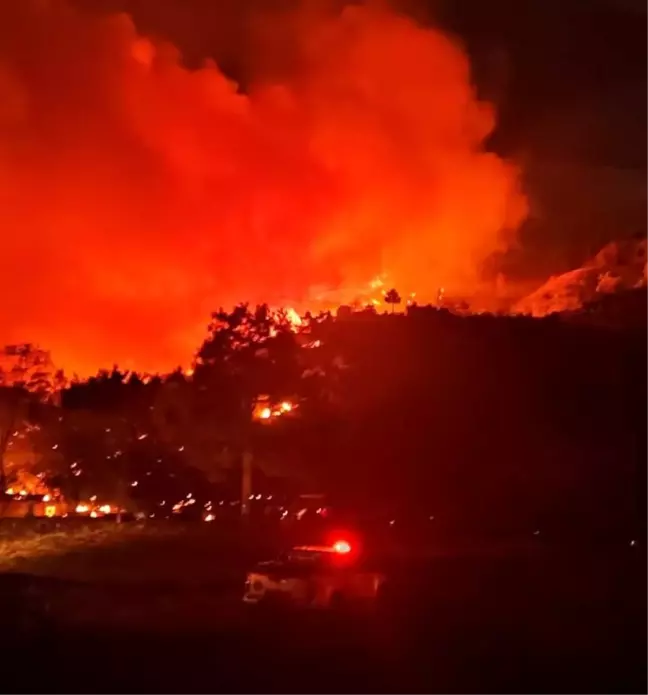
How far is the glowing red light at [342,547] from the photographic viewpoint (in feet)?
48.2

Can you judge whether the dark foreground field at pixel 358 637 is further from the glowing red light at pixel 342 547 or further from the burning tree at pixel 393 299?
the burning tree at pixel 393 299

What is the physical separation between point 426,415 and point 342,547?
1516 cm

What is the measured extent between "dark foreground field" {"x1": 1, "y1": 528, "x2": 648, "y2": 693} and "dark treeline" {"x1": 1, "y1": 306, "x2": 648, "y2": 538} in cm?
689

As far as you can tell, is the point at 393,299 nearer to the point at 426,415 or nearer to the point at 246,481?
the point at 426,415

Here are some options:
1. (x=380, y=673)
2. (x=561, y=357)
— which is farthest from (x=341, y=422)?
(x=380, y=673)

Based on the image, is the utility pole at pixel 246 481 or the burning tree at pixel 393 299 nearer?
the utility pole at pixel 246 481

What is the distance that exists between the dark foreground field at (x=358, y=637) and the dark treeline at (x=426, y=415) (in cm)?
689

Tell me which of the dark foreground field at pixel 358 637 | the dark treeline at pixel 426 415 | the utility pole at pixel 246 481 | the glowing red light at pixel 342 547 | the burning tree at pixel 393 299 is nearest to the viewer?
the dark foreground field at pixel 358 637

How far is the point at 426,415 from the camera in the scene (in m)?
29.7

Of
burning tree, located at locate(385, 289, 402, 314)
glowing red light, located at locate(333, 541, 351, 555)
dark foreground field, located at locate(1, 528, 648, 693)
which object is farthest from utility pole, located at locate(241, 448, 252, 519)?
glowing red light, located at locate(333, 541, 351, 555)

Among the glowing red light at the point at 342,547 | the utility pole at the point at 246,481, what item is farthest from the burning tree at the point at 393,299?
the glowing red light at the point at 342,547

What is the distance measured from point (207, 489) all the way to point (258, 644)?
23.9 metres

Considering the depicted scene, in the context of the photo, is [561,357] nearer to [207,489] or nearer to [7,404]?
[207,489]

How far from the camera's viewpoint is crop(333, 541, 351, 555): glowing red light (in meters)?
14.7
